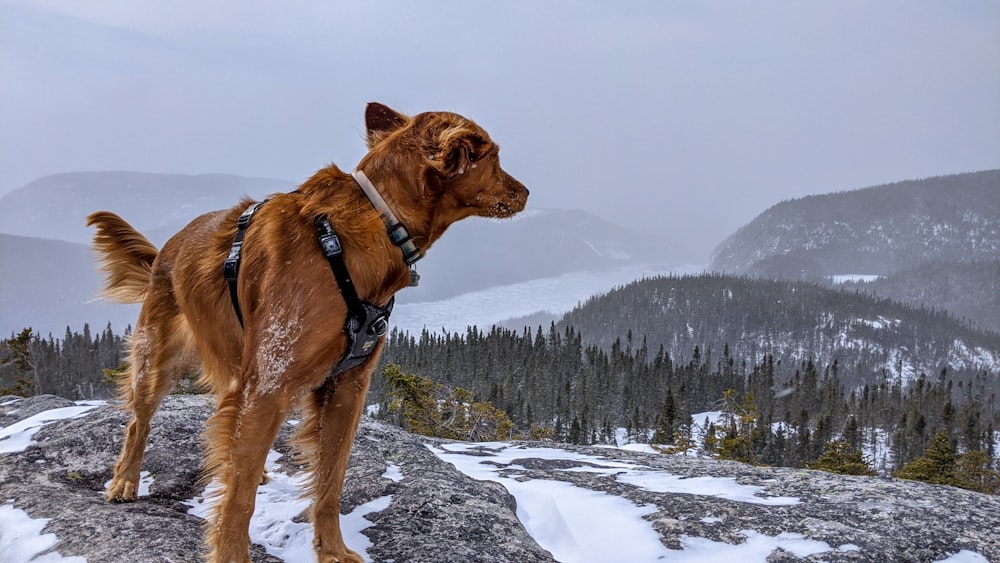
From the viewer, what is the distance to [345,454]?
4605 millimetres

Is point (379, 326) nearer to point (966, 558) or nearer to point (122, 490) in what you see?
point (122, 490)

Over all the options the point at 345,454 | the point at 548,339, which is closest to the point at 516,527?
the point at 345,454

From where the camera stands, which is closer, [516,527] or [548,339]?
[516,527]

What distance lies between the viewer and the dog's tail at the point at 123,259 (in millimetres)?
6176

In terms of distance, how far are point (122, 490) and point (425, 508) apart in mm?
2585

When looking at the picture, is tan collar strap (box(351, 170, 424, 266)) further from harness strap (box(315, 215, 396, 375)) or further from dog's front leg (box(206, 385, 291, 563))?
dog's front leg (box(206, 385, 291, 563))

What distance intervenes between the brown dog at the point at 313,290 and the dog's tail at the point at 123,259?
5.48ft

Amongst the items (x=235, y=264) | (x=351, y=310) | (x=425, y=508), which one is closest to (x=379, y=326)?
(x=351, y=310)

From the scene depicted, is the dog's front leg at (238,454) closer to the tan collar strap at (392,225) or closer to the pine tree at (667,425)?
the tan collar strap at (392,225)

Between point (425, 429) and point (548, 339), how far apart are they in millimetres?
142258

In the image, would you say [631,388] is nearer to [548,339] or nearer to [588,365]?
[588,365]

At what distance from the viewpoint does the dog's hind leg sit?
5.40m

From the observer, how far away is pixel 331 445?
14.9 ft

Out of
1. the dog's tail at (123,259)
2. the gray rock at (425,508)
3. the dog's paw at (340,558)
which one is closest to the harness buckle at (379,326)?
the dog's paw at (340,558)
